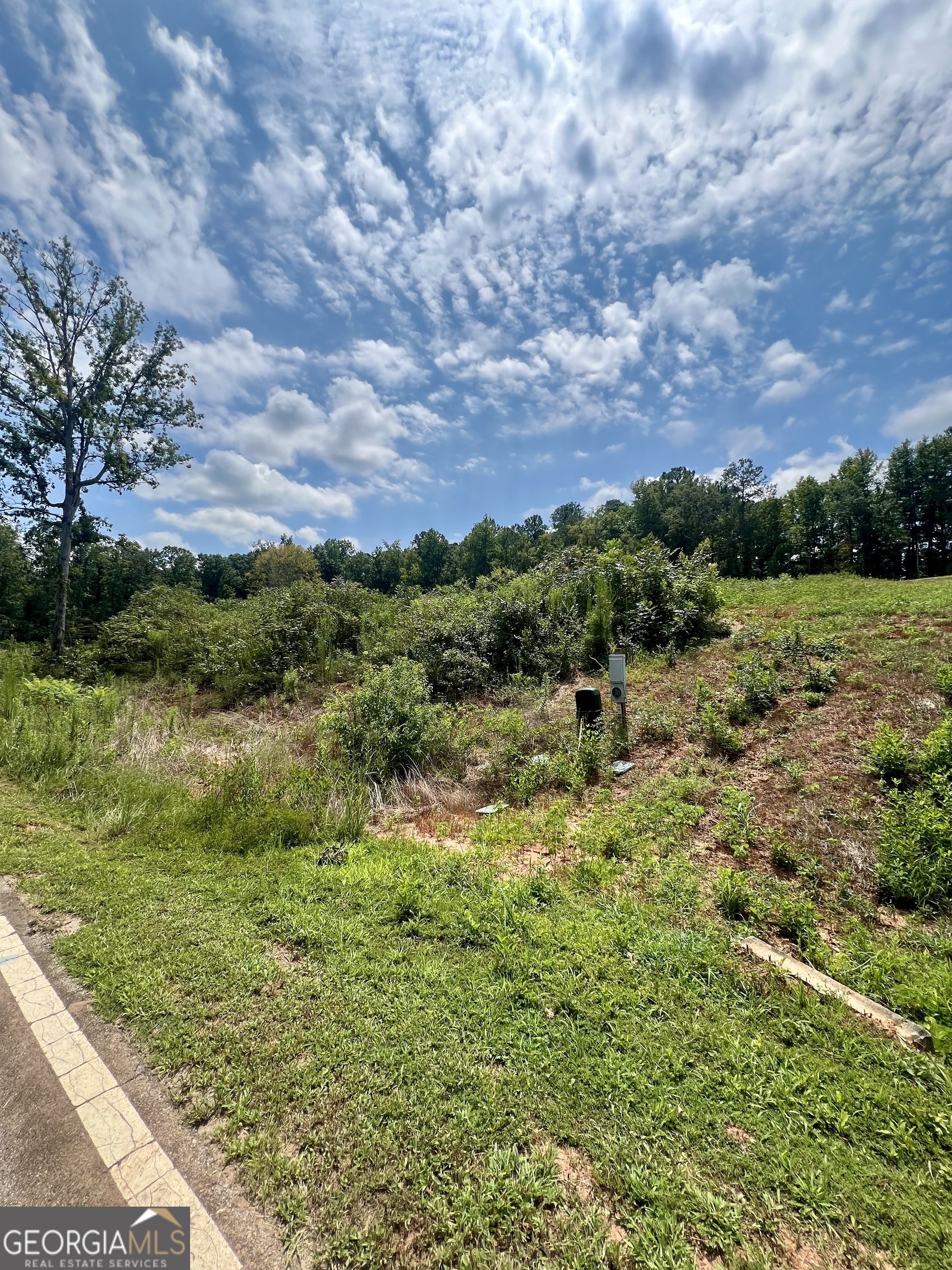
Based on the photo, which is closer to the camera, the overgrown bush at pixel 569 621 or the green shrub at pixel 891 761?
the green shrub at pixel 891 761

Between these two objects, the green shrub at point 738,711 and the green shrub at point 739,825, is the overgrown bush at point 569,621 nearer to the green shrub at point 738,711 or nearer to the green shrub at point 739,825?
the green shrub at point 738,711

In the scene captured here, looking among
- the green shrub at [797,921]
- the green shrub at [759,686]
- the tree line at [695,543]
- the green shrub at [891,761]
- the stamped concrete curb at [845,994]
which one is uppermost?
the tree line at [695,543]

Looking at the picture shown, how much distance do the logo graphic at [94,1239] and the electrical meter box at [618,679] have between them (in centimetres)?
521

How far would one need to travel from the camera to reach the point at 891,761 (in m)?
3.92

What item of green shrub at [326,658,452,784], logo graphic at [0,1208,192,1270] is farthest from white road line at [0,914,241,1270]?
green shrub at [326,658,452,784]

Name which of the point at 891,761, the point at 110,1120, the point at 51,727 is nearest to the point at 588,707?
the point at 891,761

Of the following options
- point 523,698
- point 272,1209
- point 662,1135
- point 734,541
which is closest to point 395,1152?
point 272,1209

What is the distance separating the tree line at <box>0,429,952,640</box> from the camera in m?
23.8

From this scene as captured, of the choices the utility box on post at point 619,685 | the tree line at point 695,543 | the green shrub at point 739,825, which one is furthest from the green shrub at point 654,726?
the tree line at point 695,543

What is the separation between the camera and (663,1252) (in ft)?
4.54

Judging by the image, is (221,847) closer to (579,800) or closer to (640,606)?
(579,800)

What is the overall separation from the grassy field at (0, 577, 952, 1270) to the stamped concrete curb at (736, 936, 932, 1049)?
7 cm

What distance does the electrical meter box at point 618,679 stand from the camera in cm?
574

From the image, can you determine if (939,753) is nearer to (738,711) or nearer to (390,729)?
(738,711)
